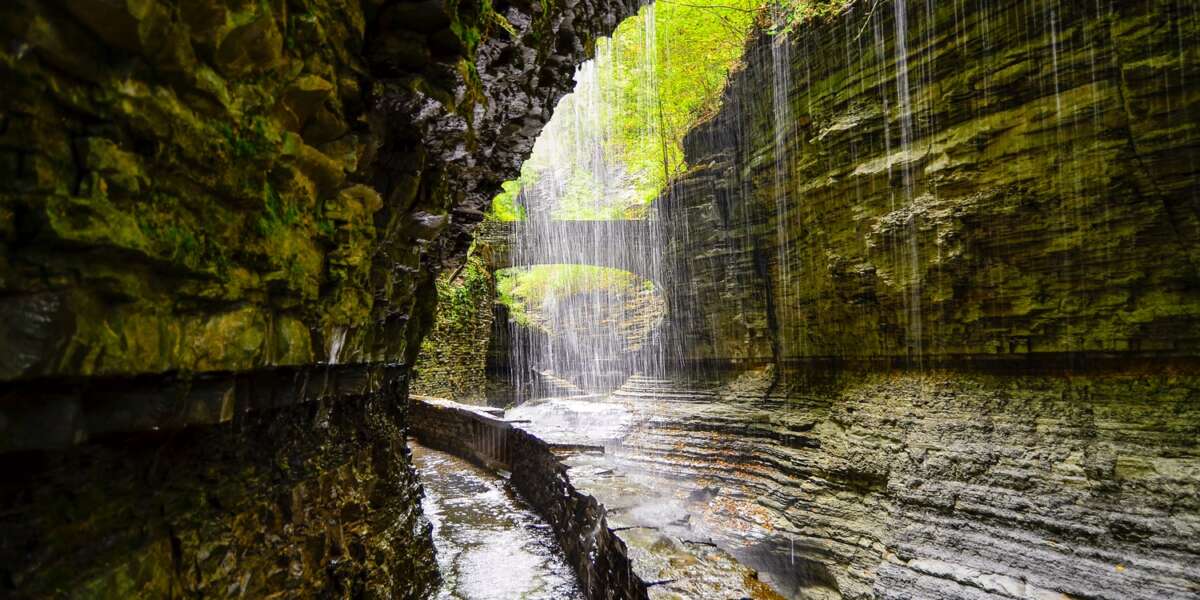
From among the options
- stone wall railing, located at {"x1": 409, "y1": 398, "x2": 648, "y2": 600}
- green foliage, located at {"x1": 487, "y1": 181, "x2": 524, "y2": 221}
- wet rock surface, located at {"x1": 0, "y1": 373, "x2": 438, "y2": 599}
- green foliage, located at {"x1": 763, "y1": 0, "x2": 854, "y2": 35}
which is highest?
green foliage, located at {"x1": 763, "y1": 0, "x2": 854, "y2": 35}

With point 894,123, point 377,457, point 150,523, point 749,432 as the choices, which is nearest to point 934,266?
point 894,123

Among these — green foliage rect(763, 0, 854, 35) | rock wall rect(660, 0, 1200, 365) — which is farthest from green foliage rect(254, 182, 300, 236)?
green foliage rect(763, 0, 854, 35)

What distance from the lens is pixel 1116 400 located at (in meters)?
5.35

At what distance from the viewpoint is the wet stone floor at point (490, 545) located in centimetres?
618

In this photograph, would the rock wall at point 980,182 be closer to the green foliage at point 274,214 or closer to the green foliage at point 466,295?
the green foliage at point 274,214

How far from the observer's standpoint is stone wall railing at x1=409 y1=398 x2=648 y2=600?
5.49 m

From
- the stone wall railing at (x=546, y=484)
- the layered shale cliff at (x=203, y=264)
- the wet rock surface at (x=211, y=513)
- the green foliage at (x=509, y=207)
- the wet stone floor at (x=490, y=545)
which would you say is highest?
the green foliage at (x=509, y=207)

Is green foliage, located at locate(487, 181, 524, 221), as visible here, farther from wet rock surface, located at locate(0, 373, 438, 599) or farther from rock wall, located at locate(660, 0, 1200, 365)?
wet rock surface, located at locate(0, 373, 438, 599)

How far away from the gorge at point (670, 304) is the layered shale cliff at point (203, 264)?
0.04 ft

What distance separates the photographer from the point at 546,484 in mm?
8945

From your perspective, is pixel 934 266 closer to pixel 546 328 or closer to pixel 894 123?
pixel 894 123

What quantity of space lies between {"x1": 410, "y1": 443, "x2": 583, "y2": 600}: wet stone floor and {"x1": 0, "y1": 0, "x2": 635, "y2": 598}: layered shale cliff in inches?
94.6

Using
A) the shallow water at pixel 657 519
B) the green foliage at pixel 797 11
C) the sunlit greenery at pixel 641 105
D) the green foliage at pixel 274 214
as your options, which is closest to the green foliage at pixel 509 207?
the sunlit greenery at pixel 641 105

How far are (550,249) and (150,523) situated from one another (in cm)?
1540
